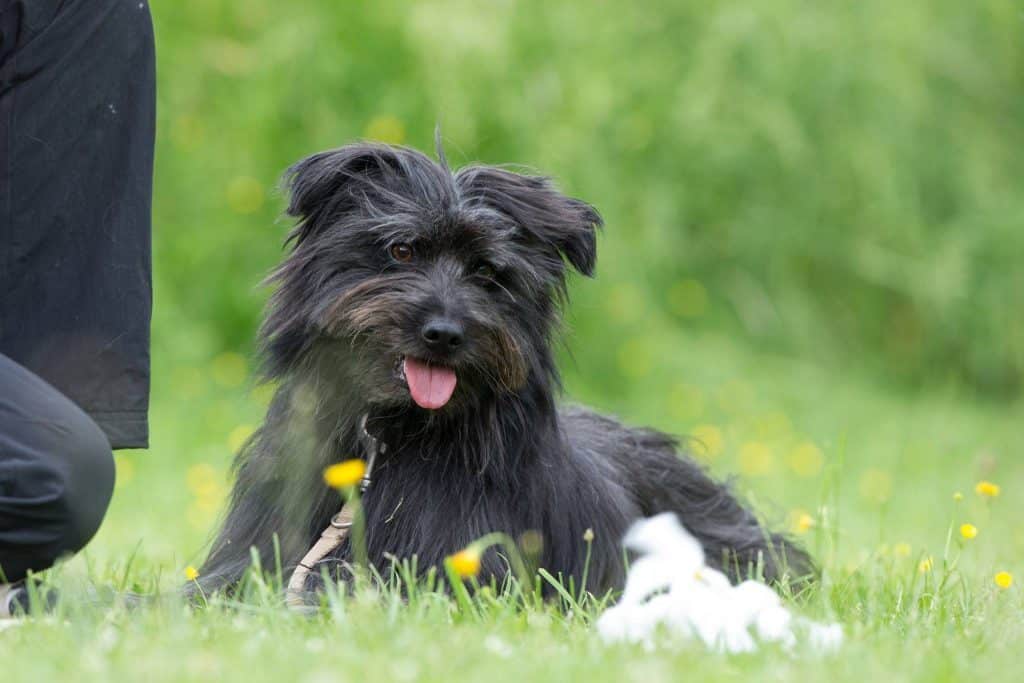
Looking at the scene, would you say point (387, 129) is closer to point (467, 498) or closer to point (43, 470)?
point (467, 498)

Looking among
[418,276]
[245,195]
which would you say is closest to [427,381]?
[418,276]

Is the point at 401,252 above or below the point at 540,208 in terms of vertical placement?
below

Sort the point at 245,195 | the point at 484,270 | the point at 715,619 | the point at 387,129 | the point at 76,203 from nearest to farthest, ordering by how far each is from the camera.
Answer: the point at 715,619 → the point at 76,203 → the point at 484,270 → the point at 387,129 → the point at 245,195

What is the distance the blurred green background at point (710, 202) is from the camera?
932 centimetres

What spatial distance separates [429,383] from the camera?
3881 mm

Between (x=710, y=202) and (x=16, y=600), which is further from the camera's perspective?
(x=710, y=202)

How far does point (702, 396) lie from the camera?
1082cm

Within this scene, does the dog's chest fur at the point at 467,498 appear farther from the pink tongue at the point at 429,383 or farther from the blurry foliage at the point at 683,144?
the blurry foliage at the point at 683,144

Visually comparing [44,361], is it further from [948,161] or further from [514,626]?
[948,161]

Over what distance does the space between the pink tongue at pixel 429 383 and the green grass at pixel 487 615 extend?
0.59m

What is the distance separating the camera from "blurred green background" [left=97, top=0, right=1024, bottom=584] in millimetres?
9320

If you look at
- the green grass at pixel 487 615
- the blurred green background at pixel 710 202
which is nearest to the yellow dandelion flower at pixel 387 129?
the blurred green background at pixel 710 202

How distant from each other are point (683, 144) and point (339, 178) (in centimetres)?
770

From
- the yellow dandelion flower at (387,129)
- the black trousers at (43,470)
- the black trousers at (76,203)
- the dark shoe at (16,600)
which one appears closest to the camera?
the black trousers at (43,470)
